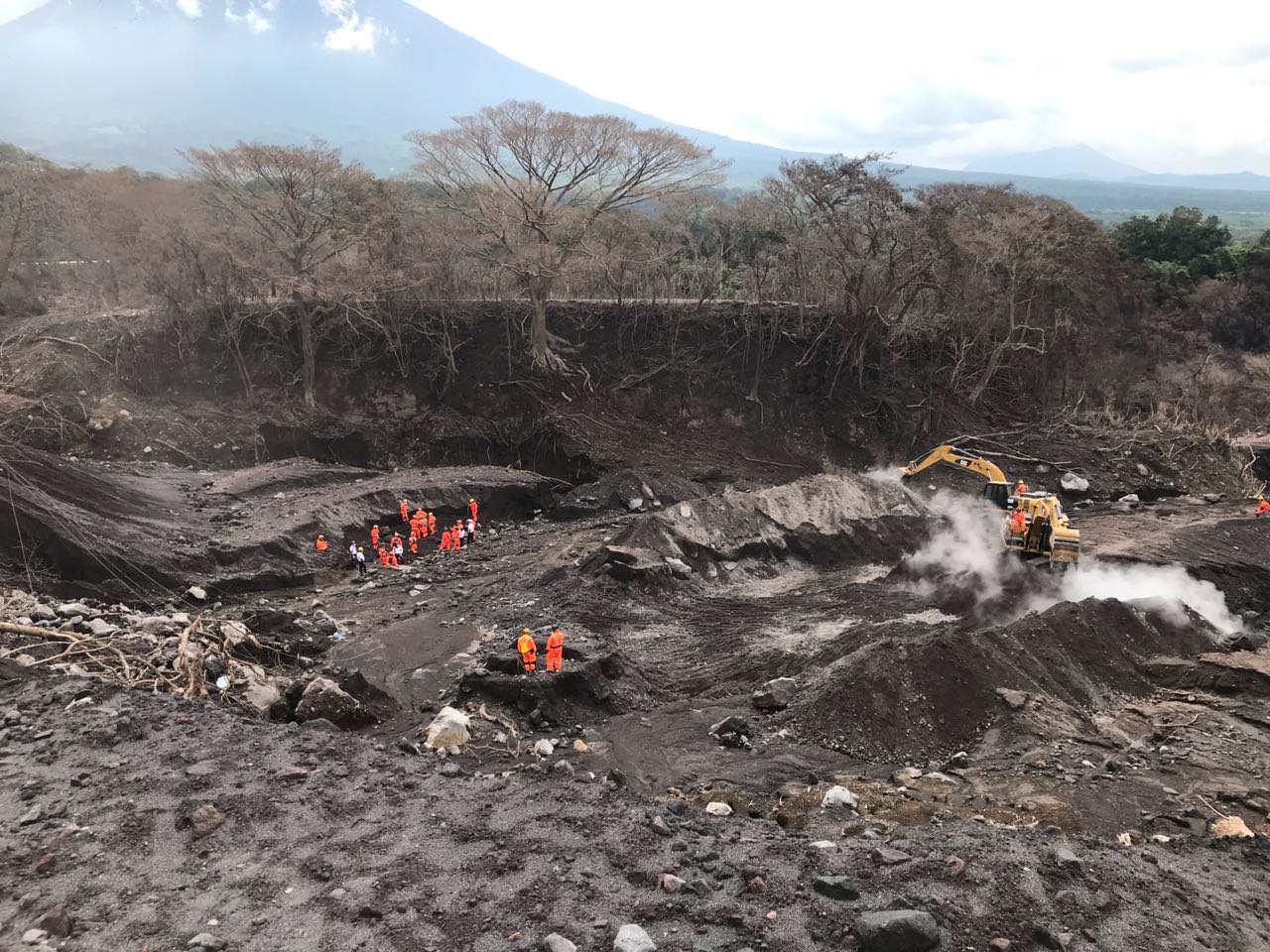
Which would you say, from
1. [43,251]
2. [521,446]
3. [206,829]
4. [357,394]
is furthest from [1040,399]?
[43,251]

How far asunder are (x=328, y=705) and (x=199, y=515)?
895cm

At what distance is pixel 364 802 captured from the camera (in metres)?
5.75

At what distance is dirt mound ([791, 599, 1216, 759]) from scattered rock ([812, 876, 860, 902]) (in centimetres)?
437

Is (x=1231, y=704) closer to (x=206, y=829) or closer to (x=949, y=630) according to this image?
(x=949, y=630)

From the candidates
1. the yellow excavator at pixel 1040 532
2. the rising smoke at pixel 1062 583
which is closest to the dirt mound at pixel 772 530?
the rising smoke at pixel 1062 583

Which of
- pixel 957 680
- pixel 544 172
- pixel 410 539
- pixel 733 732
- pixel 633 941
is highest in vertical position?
pixel 544 172

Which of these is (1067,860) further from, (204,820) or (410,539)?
(410,539)

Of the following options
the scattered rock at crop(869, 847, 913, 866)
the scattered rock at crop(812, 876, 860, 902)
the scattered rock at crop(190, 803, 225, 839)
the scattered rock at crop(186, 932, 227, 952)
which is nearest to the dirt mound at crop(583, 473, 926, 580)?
the scattered rock at crop(869, 847, 913, 866)

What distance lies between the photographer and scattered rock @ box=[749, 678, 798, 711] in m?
9.84

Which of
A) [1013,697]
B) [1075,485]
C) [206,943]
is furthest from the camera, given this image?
[1075,485]

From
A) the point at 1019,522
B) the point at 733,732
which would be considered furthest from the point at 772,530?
the point at 733,732

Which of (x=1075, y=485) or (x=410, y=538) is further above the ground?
(x=1075, y=485)

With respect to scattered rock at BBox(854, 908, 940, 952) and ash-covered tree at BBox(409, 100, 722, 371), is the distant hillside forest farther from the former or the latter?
scattered rock at BBox(854, 908, 940, 952)

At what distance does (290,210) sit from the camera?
2175 cm
